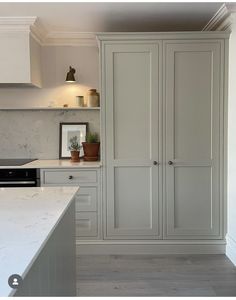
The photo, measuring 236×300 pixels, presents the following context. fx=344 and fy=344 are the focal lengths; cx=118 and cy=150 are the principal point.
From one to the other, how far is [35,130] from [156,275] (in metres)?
2.15

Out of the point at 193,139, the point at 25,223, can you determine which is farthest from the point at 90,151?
the point at 25,223

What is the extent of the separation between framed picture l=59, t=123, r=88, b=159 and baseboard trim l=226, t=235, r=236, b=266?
1.92 meters

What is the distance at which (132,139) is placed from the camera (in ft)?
11.4

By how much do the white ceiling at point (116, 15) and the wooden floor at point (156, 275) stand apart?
7.57 ft

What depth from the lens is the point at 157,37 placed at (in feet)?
11.1

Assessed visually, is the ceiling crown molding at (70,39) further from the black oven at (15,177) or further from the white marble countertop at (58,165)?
the black oven at (15,177)

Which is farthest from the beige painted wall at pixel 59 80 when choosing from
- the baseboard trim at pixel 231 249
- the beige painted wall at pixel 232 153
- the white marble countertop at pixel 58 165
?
the baseboard trim at pixel 231 249

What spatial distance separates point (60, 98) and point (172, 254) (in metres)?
2.14

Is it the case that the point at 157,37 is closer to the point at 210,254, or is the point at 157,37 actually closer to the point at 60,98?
the point at 60,98

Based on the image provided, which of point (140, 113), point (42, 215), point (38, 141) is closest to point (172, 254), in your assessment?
point (140, 113)

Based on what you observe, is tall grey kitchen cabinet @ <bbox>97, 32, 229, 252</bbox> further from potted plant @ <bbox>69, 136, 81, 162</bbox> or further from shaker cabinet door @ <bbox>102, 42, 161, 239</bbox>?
potted plant @ <bbox>69, 136, 81, 162</bbox>

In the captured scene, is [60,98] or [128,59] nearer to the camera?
[128,59]

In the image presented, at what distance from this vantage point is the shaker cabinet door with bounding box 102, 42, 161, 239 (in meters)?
3.41

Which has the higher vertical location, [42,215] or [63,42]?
[63,42]
